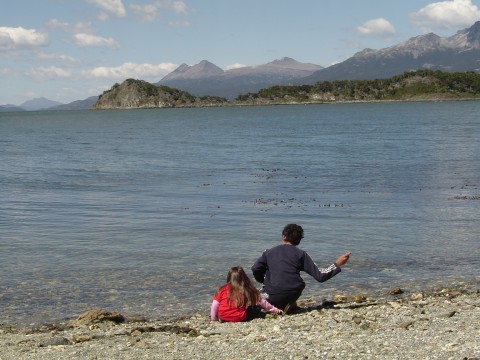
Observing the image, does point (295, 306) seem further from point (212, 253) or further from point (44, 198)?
point (44, 198)

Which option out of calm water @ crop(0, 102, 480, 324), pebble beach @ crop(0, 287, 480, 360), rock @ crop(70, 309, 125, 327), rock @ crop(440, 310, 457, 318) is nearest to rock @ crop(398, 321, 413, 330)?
pebble beach @ crop(0, 287, 480, 360)

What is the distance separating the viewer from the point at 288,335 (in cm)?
1093

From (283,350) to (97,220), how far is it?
1670 cm

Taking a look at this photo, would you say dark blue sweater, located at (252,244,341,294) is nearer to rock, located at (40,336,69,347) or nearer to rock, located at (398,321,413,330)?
rock, located at (398,321,413,330)

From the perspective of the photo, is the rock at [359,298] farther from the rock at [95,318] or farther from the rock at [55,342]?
the rock at [55,342]

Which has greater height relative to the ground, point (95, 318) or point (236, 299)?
point (236, 299)

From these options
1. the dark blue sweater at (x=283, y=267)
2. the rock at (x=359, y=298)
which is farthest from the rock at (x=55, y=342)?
the rock at (x=359, y=298)

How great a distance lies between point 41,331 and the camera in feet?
41.8

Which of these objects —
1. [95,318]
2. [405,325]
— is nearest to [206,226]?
[95,318]

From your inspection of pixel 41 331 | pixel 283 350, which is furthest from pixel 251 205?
pixel 283 350

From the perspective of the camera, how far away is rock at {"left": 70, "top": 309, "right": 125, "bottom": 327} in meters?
12.9

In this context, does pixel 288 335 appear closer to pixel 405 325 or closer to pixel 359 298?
pixel 405 325

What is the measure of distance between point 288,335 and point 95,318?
416 centimetres

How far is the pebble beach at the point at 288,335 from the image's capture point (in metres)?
9.86
